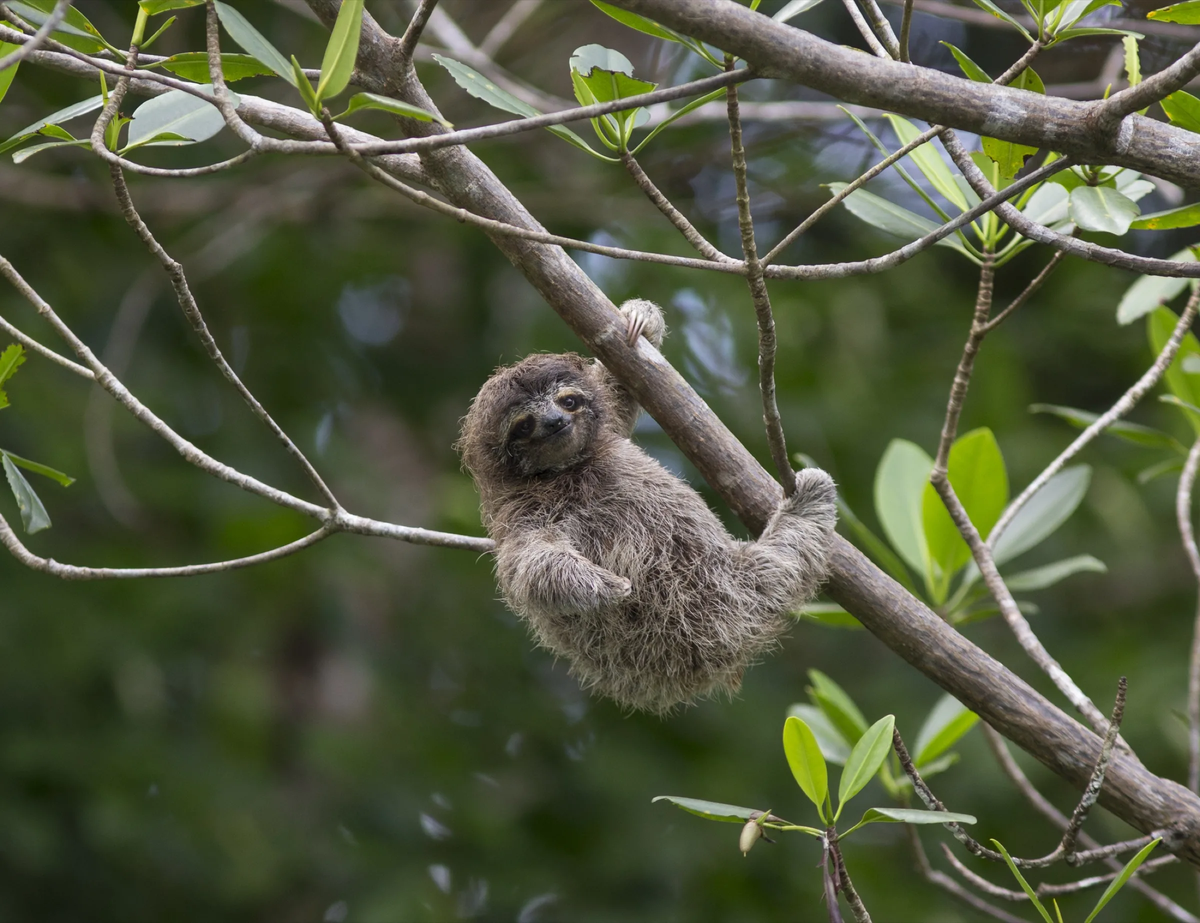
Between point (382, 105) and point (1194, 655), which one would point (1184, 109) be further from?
point (382, 105)

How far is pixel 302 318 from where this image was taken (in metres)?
6.41

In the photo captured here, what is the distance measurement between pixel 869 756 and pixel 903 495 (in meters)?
1.48

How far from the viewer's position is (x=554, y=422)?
328cm

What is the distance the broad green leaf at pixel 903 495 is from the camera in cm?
359

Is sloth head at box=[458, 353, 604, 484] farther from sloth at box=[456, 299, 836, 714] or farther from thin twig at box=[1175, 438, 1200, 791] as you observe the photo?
thin twig at box=[1175, 438, 1200, 791]

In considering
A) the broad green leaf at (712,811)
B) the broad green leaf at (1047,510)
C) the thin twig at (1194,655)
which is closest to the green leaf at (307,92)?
the broad green leaf at (712,811)

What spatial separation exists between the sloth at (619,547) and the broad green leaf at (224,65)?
108 cm

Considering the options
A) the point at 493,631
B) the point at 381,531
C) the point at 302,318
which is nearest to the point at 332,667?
the point at 493,631

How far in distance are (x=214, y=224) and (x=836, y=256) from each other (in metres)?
3.86

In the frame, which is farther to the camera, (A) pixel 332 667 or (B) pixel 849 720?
(A) pixel 332 667

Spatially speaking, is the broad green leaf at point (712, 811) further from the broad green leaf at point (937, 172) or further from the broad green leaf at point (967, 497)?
the broad green leaf at point (937, 172)

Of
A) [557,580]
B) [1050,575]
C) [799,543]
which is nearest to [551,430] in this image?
[557,580]

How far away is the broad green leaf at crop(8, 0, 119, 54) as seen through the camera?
2.30 m

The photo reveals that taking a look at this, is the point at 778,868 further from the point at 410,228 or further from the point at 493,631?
the point at 410,228
